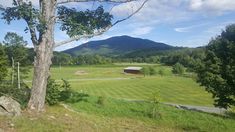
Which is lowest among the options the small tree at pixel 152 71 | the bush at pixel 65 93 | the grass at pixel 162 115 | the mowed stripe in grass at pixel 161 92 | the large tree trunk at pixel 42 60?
the mowed stripe in grass at pixel 161 92

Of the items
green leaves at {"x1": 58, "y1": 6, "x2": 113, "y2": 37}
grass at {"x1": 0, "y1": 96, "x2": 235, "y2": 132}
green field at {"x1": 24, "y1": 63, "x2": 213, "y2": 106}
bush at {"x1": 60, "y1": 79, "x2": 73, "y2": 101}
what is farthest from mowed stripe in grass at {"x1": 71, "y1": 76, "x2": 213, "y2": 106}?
green leaves at {"x1": 58, "y1": 6, "x2": 113, "y2": 37}

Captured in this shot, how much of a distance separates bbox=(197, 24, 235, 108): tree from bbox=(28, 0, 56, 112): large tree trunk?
78.7 feet

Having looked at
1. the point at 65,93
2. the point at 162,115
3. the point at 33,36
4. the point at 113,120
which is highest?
the point at 33,36

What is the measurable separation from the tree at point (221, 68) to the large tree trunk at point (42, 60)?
2398cm

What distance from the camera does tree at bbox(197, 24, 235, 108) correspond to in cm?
3625

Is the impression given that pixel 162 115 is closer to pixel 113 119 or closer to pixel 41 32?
pixel 113 119

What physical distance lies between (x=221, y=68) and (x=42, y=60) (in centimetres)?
2552

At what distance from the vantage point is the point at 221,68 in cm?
3716

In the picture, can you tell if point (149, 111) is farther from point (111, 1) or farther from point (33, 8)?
point (33, 8)

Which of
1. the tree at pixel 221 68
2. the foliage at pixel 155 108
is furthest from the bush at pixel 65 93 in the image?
the tree at pixel 221 68

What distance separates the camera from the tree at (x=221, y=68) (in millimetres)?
36250

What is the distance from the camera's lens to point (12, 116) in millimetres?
13578

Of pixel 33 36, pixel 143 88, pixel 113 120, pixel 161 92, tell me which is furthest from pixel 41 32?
pixel 143 88

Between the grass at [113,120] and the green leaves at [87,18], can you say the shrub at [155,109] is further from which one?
the green leaves at [87,18]
